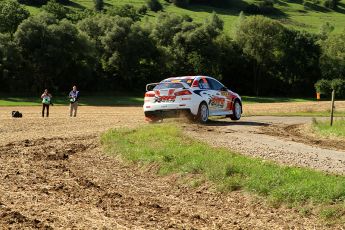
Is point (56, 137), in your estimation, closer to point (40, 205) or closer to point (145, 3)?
point (40, 205)

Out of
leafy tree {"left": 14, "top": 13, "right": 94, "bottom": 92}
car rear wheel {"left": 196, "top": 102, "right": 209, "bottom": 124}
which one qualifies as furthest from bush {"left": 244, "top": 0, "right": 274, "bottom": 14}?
car rear wheel {"left": 196, "top": 102, "right": 209, "bottom": 124}

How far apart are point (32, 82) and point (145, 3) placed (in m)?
61.7

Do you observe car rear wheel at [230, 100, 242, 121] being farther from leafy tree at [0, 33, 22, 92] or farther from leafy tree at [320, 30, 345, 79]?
leafy tree at [320, 30, 345, 79]

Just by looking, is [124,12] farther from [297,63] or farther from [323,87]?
[323,87]

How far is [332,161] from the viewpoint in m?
11.3

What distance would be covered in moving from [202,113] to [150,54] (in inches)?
1901

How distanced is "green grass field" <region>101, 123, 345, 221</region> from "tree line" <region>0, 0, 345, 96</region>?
45.8 m

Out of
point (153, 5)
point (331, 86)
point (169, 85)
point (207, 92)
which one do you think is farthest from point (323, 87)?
point (153, 5)

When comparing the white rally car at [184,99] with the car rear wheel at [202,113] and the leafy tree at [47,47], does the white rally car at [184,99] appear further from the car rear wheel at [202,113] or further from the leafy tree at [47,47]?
the leafy tree at [47,47]

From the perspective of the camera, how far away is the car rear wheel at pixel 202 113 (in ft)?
66.9

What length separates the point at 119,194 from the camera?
9.18 meters

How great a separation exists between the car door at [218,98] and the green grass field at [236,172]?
6867 mm

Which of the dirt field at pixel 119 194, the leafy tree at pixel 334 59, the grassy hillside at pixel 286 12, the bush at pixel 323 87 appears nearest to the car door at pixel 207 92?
the dirt field at pixel 119 194

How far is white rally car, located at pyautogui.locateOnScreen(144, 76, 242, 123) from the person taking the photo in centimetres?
1984
